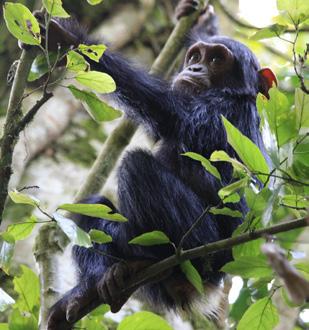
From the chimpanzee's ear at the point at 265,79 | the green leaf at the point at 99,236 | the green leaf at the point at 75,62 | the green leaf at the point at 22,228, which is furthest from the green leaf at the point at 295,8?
the chimpanzee's ear at the point at 265,79

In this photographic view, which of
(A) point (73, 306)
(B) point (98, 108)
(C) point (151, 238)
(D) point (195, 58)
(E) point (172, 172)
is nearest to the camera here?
(C) point (151, 238)

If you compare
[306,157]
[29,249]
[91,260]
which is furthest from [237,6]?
[306,157]

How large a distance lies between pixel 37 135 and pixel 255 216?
2.56m

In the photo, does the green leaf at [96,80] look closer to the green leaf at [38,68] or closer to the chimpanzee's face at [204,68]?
the green leaf at [38,68]

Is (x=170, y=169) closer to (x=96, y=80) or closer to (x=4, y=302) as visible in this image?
(x=96, y=80)

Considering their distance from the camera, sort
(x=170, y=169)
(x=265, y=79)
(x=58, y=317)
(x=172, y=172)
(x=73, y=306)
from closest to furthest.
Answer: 1. (x=73, y=306)
2. (x=58, y=317)
3. (x=172, y=172)
4. (x=170, y=169)
5. (x=265, y=79)

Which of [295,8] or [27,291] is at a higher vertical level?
[295,8]

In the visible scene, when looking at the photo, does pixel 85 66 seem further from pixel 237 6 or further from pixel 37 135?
pixel 237 6

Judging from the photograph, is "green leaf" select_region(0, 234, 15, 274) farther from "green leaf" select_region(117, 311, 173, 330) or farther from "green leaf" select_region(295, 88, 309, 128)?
"green leaf" select_region(295, 88, 309, 128)

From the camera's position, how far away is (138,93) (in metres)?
2.64

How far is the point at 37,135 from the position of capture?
12.8 feet

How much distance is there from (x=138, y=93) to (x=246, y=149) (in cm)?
122

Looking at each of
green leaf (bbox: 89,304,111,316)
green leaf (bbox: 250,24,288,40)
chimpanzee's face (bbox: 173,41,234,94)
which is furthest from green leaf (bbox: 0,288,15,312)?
chimpanzee's face (bbox: 173,41,234,94)

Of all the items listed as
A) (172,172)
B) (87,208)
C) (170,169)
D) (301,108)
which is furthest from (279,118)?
(170,169)
